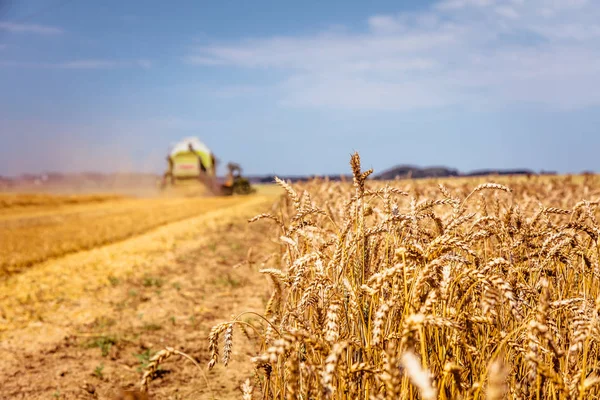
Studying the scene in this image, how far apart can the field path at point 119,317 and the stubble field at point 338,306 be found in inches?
1.3

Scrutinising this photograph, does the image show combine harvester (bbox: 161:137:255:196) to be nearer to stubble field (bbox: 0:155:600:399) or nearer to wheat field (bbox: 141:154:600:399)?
stubble field (bbox: 0:155:600:399)

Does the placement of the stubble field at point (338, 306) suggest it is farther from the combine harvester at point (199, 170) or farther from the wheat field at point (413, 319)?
the combine harvester at point (199, 170)

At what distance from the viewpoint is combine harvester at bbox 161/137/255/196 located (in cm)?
3847

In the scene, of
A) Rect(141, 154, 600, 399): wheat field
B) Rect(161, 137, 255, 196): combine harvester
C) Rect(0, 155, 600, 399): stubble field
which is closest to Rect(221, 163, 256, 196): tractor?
Rect(161, 137, 255, 196): combine harvester

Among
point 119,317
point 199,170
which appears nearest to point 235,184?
point 199,170

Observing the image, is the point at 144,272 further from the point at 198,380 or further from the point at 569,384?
the point at 569,384

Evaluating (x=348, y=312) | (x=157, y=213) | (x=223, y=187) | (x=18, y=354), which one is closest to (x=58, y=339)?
(x=18, y=354)

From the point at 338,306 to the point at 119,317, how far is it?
6.86 metres

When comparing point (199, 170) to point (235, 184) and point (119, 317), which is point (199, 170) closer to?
point (235, 184)

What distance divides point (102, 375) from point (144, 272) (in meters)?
5.60

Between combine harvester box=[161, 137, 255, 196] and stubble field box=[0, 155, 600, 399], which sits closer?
stubble field box=[0, 155, 600, 399]

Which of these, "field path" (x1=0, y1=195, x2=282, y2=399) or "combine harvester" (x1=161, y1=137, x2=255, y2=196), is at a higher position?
"combine harvester" (x1=161, y1=137, x2=255, y2=196)

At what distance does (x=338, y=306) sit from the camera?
7.34ft

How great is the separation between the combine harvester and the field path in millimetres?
24095
